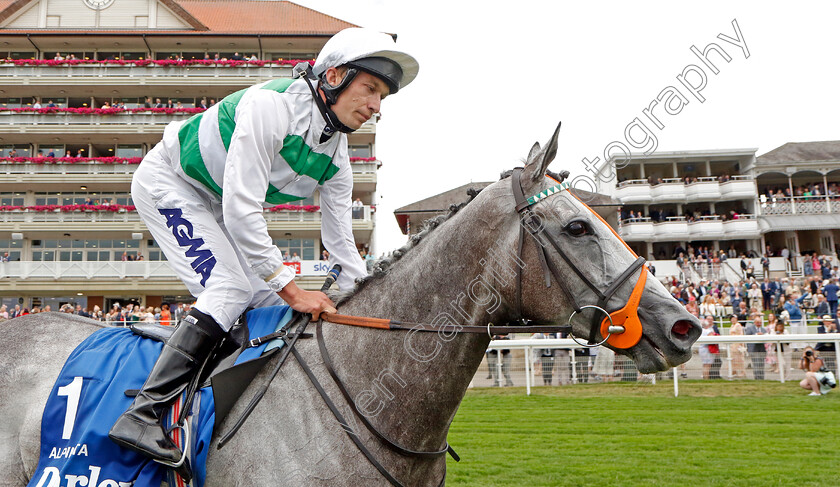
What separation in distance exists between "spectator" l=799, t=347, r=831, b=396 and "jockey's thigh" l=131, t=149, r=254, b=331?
1166cm

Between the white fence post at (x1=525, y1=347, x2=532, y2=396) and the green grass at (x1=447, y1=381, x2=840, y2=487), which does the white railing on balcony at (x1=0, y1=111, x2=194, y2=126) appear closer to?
the white fence post at (x1=525, y1=347, x2=532, y2=396)

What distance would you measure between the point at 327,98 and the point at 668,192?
41335 millimetres

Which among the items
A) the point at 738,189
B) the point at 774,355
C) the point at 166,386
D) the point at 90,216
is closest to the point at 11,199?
the point at 90,216

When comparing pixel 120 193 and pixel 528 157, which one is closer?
pixel 528 157

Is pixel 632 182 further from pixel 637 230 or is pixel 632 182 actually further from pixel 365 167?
pixel 365 167

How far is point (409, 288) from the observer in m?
2.46

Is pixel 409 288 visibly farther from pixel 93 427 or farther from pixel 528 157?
pixel 93 427

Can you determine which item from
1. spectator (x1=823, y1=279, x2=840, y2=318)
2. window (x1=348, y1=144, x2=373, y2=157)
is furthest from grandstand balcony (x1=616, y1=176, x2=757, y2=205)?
spectator (x1=823, y1=279, x2=840, y2=318)

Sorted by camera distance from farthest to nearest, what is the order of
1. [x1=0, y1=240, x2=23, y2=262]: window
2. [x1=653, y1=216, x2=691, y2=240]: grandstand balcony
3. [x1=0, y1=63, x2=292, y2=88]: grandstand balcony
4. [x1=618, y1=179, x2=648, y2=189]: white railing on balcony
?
[x1=618, y1=179, x2=648, y2=189]: white railing on balcony < [x1=653, y1=216, x2=691, y2=240]: grandstand balcony < [x1=0, y1=63, x2=292, y2=88]: grandstand balcony < [x1=0, y1=240, x2=23, y2=262]: window

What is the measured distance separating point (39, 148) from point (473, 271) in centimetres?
4117

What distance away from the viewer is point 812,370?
11.4m

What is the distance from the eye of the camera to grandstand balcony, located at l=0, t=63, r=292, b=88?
114 feet

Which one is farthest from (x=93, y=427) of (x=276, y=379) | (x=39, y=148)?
(x=39, y=148)

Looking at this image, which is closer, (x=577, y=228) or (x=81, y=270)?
(x=577, y=228)
